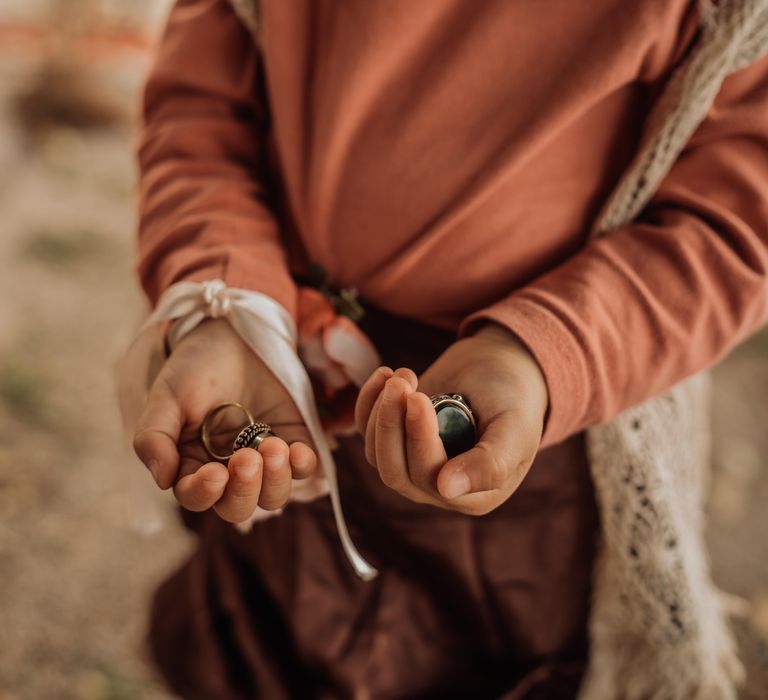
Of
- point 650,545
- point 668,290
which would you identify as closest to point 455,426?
point 668,290

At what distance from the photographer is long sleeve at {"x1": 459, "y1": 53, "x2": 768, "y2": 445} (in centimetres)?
54

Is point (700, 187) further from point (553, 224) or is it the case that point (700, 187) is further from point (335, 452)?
point (335, 452)

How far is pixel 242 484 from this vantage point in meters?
0.46

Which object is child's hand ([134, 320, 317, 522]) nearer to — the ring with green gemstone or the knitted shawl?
the ring with green gemstone

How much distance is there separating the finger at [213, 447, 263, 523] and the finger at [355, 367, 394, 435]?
73mm

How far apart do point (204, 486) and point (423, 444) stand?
0.14 metres

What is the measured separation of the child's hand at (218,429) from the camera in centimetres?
46

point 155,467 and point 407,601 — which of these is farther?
point 407,601

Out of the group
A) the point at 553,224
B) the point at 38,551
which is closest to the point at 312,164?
the point at 553,224

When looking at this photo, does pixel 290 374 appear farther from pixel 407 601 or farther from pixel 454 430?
pixel 407 601

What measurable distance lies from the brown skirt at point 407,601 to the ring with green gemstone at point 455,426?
0.64ft

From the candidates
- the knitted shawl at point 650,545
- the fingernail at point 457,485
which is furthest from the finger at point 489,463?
the knitted shawl at point 650,545

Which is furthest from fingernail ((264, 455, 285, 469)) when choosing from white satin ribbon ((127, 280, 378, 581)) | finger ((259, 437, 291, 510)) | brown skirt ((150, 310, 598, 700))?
brown skirt ((150, 310, 598, 700))

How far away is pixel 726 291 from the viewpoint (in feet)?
1.82
